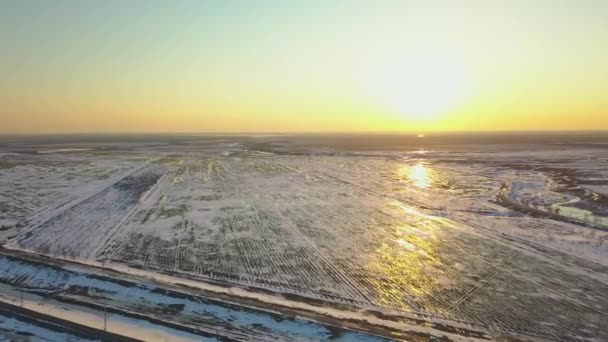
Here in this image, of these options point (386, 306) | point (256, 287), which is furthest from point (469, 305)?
point (256, 287)

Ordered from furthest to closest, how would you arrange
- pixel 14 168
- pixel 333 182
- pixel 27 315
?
1. pixel 14 168
2. pixel 333 182
3. pixel 27 315

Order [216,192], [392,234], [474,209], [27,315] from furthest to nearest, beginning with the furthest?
[216,192]
[474,209]
[392,234]
[27,315]

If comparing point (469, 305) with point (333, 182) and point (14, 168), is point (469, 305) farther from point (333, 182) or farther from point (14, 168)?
point (14, 168)

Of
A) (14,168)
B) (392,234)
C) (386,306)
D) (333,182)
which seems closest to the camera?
(386,306)

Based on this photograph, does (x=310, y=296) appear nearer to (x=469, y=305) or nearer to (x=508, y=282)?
(x=469, y=305)

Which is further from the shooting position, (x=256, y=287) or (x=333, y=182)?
(x=333, y=182)

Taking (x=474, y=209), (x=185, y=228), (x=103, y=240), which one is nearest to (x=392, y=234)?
(x=474, y=209)
